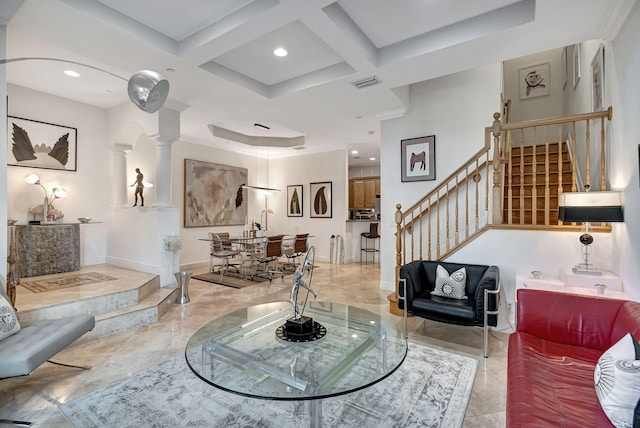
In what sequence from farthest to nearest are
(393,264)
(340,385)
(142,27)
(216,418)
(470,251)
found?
1. (393,264)
2. (470,251)
3. (142,27)
4. (216,418)
5. (340,385)

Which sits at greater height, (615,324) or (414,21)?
Answer: (414,21)

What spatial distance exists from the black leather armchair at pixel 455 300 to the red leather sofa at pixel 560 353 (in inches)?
16.8

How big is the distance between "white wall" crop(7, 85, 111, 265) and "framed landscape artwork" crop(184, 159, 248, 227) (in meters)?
1.62

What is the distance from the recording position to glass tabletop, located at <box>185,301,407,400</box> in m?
1.65

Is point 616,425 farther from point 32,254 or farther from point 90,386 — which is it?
point 32,254

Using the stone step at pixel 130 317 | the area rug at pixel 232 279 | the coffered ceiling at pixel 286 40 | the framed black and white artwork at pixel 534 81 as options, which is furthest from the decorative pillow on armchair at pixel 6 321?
the framed black and white artwork at pixel 534 81

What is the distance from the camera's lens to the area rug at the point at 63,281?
155 inches

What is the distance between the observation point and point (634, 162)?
2461mm

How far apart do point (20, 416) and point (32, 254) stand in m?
3.39

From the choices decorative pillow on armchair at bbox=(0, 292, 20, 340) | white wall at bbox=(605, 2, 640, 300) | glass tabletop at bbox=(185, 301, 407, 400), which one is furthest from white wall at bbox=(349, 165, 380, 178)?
decorative pillow on armchair at bbox=(0, 292, 20, 340)

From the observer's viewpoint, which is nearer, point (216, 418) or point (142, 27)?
point (216, 418)

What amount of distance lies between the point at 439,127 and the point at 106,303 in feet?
16.5

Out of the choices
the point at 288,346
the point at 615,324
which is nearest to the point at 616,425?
the point at 615,324

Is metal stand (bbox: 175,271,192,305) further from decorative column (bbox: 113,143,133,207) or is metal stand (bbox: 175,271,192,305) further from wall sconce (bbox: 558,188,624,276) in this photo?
wall sconce (bbox: 558,188,624,276)
